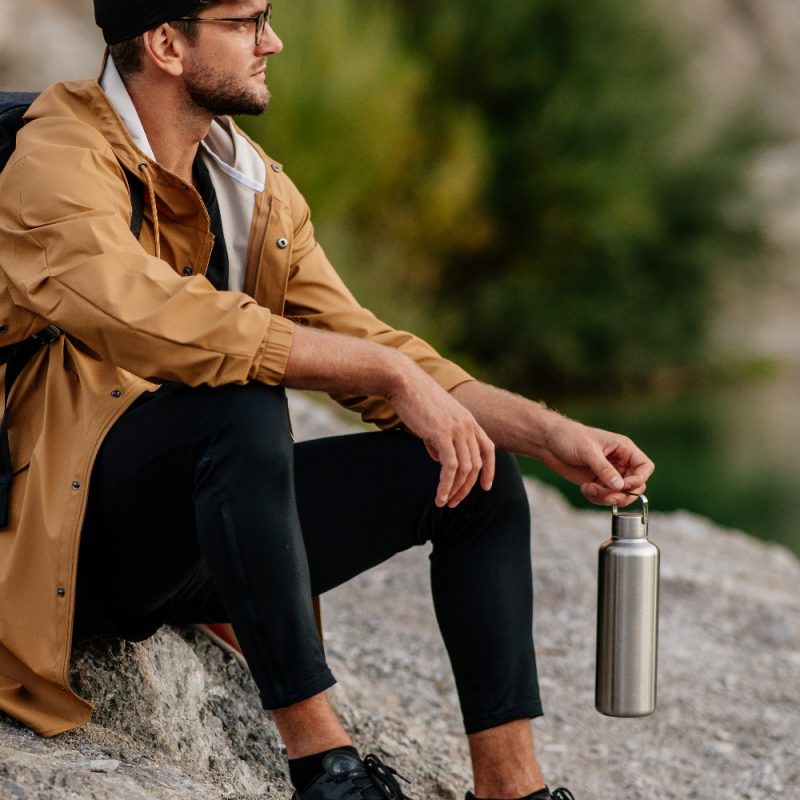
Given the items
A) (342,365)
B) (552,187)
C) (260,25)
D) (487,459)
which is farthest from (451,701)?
(552,187)

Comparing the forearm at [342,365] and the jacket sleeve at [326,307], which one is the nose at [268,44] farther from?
the forearm at [342,365]

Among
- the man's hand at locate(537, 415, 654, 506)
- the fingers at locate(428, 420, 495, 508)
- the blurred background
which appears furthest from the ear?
the blurred background

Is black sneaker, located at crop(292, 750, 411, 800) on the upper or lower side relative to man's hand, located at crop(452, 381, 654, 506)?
lower

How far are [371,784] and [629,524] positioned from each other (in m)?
0.69

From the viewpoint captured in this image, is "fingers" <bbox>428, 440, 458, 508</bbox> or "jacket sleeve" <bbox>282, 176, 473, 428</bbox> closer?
"fingers" <bbox>428, 440, 458, 508</bbox>

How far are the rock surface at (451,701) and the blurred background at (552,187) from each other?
393 inches

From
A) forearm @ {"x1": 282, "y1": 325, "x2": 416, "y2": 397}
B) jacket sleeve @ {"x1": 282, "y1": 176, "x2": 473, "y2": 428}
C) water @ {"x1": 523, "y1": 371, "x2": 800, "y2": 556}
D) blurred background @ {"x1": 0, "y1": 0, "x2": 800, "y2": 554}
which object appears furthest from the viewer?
blurred background @ {"x1": 0, "y1": 0, "x2": 800, "y2": 554}

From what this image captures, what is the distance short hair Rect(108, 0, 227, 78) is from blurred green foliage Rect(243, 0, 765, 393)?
48.8 ft

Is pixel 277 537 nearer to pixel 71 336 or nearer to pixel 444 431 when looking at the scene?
pixel 444 431

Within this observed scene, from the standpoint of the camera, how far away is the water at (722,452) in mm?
11656

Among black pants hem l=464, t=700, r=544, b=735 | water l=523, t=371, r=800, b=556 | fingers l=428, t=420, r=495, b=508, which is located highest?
fingers l=428, t=420, r=495, b=508

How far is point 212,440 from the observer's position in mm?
2027

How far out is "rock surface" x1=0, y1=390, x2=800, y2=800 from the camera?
236cm

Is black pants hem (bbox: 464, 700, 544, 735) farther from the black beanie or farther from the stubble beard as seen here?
the black beanie
